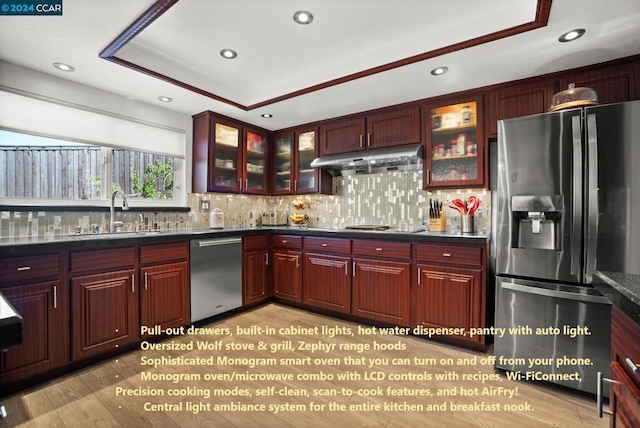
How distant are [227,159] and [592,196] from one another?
3.41 meters

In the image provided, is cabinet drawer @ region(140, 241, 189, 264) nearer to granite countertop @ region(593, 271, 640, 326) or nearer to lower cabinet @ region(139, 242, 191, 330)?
lower cabinet @ region(139, 242, 191, 330)

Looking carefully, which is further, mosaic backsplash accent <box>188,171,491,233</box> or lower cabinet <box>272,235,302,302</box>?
lower cabinet <box>272,235,302,302</box>

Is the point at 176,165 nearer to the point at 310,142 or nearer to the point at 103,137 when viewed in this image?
the point at 103,137

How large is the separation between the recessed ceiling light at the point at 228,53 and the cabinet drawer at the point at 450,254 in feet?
7.33

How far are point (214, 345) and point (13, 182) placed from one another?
6.86 ft

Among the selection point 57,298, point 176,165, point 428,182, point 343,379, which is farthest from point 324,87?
point 57,298

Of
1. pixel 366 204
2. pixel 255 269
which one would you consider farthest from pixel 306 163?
pixel 255 269

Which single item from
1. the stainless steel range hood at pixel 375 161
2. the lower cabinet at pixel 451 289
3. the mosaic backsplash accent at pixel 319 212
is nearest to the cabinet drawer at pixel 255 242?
the mosaic backsplash accent at pixel 319 212

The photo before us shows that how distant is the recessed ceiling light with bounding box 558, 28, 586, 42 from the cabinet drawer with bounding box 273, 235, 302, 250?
2.73 metres

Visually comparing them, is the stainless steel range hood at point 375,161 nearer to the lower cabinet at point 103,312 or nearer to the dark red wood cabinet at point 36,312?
the lower cabinet at point 103,312

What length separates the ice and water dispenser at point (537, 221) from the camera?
6.23ft

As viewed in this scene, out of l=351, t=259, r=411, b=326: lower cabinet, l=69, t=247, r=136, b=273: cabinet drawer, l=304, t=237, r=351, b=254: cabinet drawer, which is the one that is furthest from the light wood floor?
l=304, t=237, r=351, b=254: cabinet drawer

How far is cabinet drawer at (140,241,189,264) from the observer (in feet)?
8.13

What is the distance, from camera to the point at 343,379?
2.03 meters
